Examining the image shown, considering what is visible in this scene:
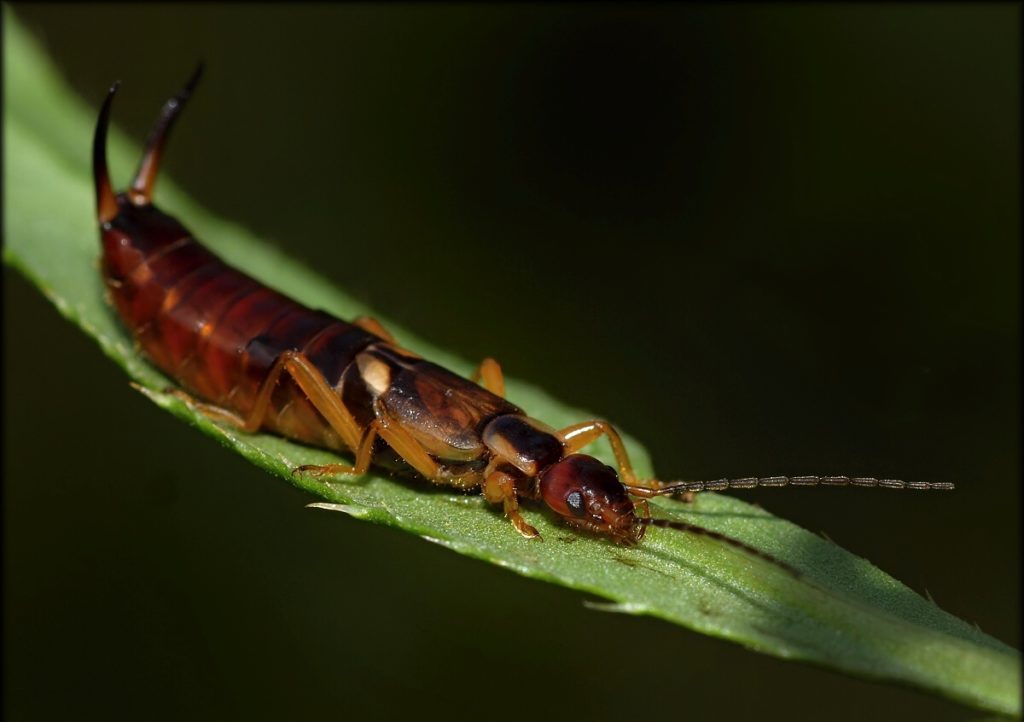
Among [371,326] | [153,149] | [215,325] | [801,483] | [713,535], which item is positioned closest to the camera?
Result: [713,535]

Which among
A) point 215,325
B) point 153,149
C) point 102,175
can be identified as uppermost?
point 153,149

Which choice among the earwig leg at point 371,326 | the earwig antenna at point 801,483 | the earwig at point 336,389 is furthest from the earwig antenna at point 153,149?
the earwig antenna at point 801,483

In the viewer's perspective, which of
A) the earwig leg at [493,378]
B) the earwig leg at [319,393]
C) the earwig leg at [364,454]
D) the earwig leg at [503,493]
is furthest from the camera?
the earwig leg at [493,378]

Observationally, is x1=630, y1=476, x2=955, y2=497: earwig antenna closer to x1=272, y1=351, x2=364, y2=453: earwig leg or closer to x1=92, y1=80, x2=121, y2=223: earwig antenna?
x1=272, y1=351, x2=364, y2=453: earwig leg

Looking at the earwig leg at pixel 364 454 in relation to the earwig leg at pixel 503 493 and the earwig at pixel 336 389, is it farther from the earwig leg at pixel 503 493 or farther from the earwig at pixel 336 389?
the earwig leg at pixel 503 493

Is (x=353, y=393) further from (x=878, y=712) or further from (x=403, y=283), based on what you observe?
(x=878, y=712)

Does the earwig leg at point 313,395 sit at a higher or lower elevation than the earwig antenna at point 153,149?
lower

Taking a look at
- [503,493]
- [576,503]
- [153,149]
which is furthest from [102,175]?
[576,503]

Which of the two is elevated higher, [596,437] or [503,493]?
[596,437]

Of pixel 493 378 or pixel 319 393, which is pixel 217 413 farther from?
pixel 493 378
